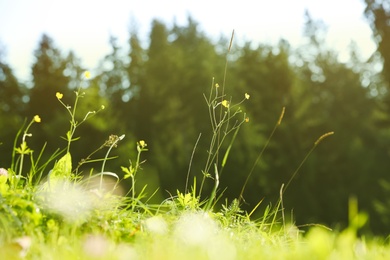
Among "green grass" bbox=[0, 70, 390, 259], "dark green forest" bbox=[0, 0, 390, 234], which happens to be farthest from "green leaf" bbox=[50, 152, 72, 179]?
"dark green forest" bbox=[0, 0, 390, 234]

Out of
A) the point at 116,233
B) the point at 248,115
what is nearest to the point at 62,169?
the point at 116,233

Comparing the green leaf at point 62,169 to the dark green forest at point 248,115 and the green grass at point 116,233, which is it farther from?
the dark green forest at point 248,115

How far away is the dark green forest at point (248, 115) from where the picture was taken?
81.5ft

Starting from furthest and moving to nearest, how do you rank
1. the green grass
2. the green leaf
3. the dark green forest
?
the dark green forest < the green leaf < the green grass

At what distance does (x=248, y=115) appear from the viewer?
26547mm

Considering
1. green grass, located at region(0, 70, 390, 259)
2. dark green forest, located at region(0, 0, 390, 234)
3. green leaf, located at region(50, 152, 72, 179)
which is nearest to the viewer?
green grass, located at region(0, 70, 390, 259)

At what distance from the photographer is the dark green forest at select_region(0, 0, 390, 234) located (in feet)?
81.5

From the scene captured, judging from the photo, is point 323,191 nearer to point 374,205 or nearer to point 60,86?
point 374,205

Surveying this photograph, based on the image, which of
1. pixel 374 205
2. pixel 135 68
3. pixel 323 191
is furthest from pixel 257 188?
pixel 135 68

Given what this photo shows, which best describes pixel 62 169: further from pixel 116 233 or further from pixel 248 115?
pixel 248 115

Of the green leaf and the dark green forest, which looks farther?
the dark green forest

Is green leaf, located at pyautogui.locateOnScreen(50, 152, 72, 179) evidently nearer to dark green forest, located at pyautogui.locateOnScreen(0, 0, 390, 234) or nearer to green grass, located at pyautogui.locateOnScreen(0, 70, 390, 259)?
green grass, located at pyautogui.locateOnScreen(0, 70, 390, 259)

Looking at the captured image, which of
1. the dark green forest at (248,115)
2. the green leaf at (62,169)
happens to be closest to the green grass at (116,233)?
the green leaf at (62,169)

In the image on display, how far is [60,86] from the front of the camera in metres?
28.3
